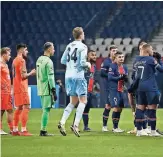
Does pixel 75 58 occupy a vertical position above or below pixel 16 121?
above

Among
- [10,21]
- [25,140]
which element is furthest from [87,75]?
[10,21]

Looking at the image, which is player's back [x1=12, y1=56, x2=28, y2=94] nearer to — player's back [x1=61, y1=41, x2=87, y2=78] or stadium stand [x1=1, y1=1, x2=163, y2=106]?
player's back [x1=61, y1=41, x2=87, y2=78]

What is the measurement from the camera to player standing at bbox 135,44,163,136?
14.1 meters

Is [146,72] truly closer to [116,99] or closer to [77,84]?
[77,84]

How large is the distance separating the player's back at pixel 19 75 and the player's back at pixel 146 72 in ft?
8.48

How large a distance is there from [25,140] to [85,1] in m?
24.7

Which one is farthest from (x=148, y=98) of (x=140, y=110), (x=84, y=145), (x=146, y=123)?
(x=84, y=145)

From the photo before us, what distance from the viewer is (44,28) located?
122 ft

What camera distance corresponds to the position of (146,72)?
46.5ft

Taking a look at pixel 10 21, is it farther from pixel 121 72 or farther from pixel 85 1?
pixel 121 72

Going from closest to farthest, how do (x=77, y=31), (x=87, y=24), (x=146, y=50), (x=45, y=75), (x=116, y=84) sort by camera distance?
1. (x=77, y=31)
2. (x=146, y=50)
3. (x=45, y=75)
4. (x=116, y=84)
5. (x=87, y=24)

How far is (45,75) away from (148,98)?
2.22m

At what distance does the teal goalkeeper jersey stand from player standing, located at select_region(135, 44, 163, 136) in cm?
180

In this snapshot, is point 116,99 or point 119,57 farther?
point 116,99
